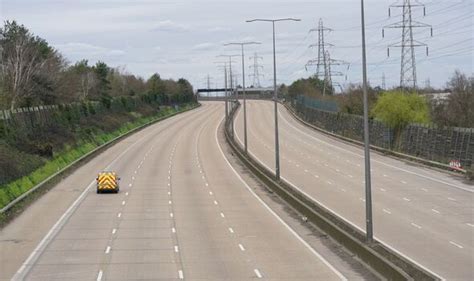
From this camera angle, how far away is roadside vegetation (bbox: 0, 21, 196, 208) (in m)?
55.4

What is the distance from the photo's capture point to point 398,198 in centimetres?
4281

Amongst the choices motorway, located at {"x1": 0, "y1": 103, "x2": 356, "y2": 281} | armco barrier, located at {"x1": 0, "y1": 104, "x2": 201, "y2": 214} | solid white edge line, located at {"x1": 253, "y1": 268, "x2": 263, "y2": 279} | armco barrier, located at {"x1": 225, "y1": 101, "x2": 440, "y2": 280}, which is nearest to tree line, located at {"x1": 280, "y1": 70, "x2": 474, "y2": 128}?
motorway, located at {"x1": 0, "y1": 103, "x2": 356, "y2": 281}

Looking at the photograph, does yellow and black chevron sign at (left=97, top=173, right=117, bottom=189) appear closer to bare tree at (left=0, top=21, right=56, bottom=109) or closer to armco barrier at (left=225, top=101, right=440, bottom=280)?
armco barrier at (left=225, top=101, right=440, bottom=280)

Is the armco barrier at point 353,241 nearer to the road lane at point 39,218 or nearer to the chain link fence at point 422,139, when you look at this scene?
the road lane at point 39,218

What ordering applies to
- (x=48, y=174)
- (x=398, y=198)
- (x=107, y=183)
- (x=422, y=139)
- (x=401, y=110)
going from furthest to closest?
(x=401, y=110) < (x=422, y=139) < (x=48, y=174) < (x=107, y=183) < (x=398, y=198)

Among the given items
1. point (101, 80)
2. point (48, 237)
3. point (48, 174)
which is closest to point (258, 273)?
point (48, 237)

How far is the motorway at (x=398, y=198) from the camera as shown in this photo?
87.2ft

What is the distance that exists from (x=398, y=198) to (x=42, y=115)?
43497mm

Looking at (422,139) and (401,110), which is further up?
(401,110)

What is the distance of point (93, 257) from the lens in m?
27.0

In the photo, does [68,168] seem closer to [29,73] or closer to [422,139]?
[29,73]

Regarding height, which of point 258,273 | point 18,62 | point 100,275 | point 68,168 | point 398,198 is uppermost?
point 18,62

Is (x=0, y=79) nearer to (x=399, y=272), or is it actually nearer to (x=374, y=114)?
(x=374, y=114)

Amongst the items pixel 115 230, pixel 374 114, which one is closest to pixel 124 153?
pixel 374 114
